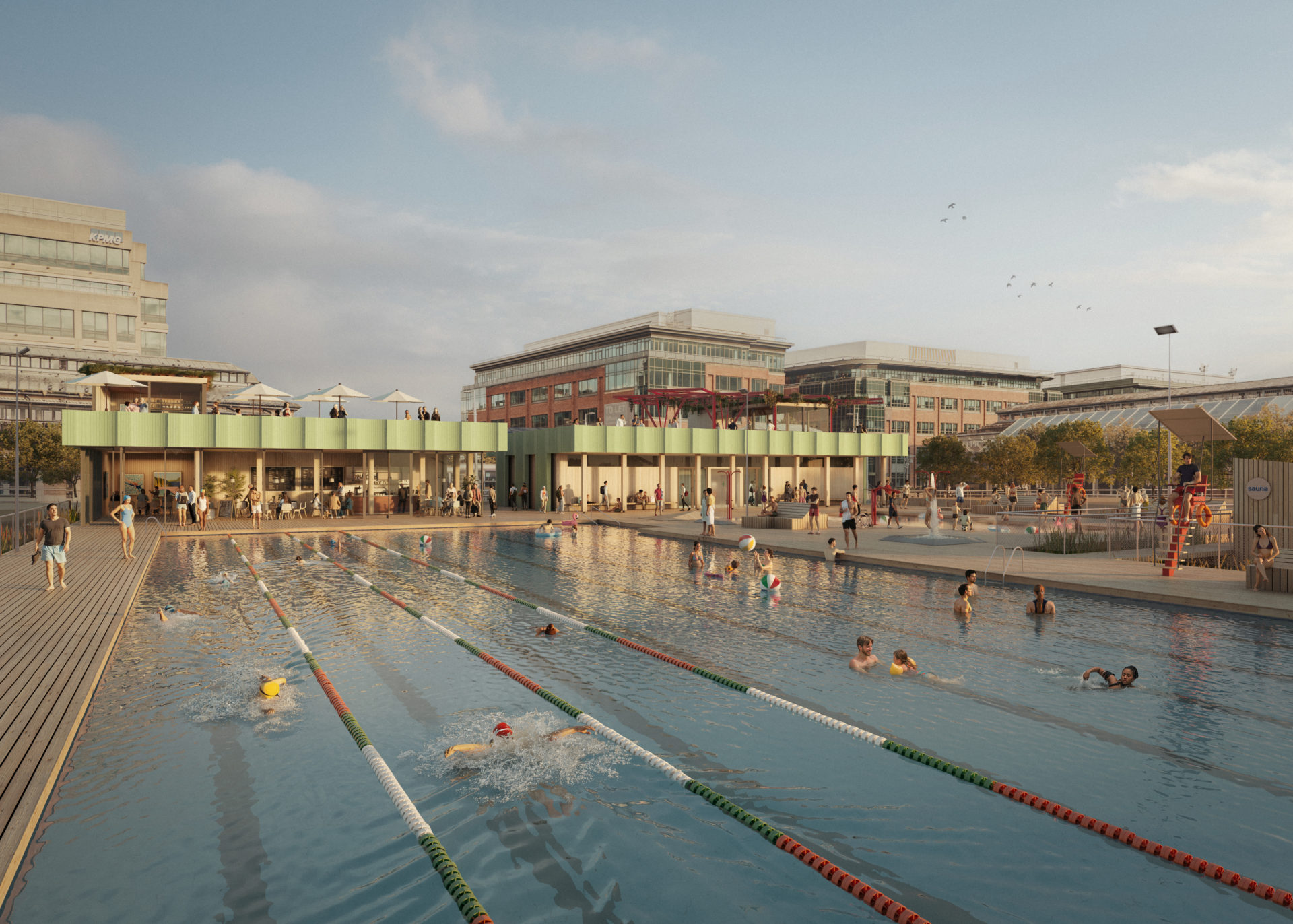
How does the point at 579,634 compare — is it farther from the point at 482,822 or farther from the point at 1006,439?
the point at 1006,439

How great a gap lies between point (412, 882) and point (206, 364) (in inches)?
4155

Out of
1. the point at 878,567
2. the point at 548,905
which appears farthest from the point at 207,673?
the point at 878,567

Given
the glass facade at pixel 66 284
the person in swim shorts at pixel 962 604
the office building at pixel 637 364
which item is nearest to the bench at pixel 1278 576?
the person in swim shorts at pixel 962 604

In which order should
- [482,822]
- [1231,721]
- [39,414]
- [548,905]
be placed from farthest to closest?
[39,414]
[1231,721]
[482,822]
[548,905]

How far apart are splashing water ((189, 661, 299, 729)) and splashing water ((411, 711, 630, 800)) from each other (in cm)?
207

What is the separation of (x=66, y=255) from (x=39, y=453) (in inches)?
1269

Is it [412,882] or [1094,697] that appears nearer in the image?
[412,882]

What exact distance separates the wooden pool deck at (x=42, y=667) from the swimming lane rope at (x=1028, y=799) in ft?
22.9

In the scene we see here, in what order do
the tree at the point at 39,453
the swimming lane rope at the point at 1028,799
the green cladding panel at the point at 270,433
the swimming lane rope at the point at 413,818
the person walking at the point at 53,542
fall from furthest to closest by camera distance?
1. the tree at the point at 39,453
2. the green cladding panel at the point at 270,433
3. the person walking at the point at 53,542
4. the swimming lane rope at the point at 1028,799
5. the swimming lane rope at the point at 413,818

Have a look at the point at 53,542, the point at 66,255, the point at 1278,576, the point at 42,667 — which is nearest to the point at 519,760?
the point at 42,667

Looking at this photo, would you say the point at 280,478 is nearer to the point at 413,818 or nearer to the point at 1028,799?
the point at 413,818

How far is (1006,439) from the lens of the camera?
62594mm

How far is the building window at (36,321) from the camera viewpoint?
235 feet

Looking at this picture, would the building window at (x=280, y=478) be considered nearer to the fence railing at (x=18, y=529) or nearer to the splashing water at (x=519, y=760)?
the fence railing at (x=18, y=529)
